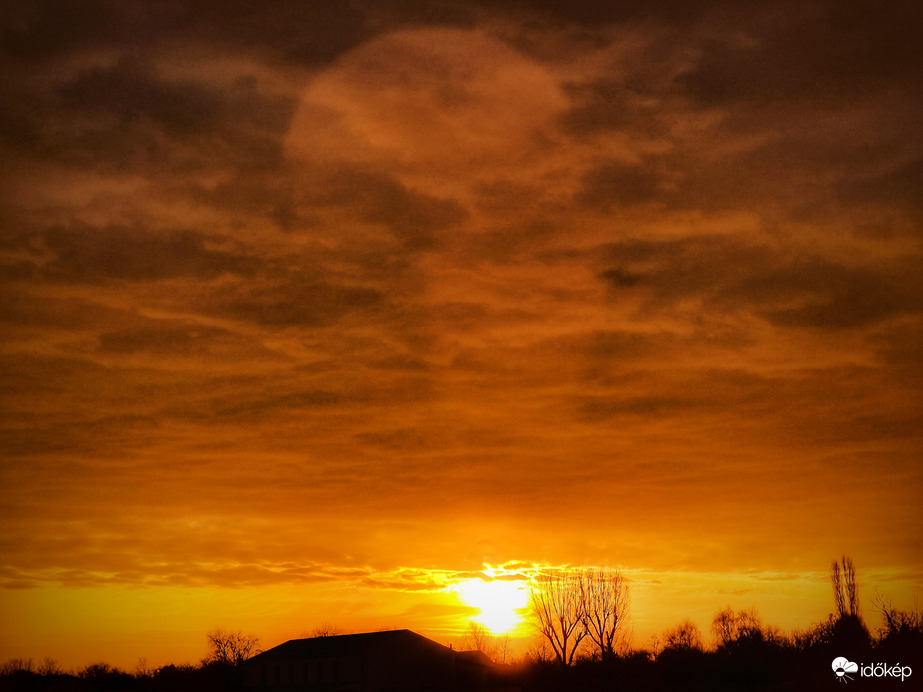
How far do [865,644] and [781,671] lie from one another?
8.57 meters

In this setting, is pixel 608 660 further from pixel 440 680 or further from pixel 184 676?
pixel 184 676

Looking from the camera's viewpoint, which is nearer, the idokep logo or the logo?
the idokep logo

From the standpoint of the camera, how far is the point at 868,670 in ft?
212

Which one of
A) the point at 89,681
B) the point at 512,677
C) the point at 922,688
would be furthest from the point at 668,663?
the point at 89,681

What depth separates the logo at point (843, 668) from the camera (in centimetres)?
6612

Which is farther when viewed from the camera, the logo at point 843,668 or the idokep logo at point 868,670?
the logo at point 843,668

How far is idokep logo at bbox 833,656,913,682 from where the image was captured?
198 feet

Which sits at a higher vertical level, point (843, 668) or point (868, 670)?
point (868, 670)

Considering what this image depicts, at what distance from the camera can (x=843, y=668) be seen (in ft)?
226

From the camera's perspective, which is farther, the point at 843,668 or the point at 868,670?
the point at 843,668

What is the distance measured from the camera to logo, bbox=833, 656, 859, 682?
66.1 meters

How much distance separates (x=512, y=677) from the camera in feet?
310

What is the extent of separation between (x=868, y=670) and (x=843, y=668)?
4.60 metres

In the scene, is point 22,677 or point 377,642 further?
point 22,677
